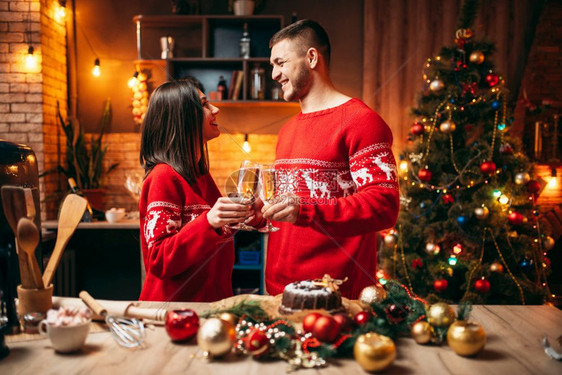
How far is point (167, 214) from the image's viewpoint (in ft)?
4.63

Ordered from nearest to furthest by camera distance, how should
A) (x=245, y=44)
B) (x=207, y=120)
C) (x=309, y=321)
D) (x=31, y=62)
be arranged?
(x=309, y=321)
(x=207, y=120)
(x=31, y=62)
(x=245, y=44)

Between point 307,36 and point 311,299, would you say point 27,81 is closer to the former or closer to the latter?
point 307,36

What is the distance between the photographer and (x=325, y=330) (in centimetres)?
96

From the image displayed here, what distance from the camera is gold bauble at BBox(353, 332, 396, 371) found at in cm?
87

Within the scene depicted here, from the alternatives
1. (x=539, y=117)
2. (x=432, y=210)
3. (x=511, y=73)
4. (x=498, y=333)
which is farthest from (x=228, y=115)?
(x=498, y=333)

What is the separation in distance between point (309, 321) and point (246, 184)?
1.45 ft

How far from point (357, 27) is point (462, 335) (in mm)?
3922

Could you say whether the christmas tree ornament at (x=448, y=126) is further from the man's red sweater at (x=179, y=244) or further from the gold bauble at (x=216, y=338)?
the gold bauble at (x=216, y=338)

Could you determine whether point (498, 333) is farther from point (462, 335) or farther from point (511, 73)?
point (511, 73)

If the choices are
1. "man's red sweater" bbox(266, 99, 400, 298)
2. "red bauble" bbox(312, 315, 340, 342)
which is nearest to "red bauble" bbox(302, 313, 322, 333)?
"red bauble" bbox(312, 315, 340, 342)

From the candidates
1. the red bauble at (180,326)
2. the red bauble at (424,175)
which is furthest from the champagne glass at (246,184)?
the red bauble at (424,175)

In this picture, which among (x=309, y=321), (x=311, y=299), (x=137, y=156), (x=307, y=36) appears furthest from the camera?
(x=137, y=156)

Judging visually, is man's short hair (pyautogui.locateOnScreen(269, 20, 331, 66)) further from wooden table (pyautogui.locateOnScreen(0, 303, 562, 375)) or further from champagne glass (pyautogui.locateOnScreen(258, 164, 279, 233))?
wooden table (pyautogui.locateOnScreen(0, 303, 562, 375))

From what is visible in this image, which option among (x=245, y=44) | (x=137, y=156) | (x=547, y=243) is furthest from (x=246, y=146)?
(x=547, y=243)
